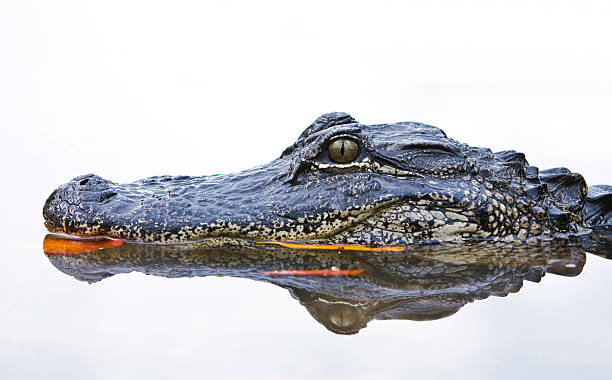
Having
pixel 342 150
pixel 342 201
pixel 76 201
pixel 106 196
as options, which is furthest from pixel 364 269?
pixel 76 201

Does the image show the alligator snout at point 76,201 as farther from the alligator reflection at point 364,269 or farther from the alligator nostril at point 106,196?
the alligator reflection at point 364,269

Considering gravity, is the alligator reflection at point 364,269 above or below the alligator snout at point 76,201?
below

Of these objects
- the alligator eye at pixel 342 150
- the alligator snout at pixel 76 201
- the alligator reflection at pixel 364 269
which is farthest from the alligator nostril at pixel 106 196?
the alligator eye at pixel 342 150

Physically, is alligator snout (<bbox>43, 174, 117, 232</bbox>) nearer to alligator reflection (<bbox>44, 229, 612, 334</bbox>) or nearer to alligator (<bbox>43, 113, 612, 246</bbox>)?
alligator (<bbox>43, 113, 612, 246</bbox>)

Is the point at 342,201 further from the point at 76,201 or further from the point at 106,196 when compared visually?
the point at 76,201

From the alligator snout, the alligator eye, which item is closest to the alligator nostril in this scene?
the alligator snout

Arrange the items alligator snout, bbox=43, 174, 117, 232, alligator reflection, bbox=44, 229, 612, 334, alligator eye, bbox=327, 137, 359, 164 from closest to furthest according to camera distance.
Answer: alligator reflection, bbox=44, 229, 612, 334 → alligator snout, bbox=43, 174, 117, 232 → alligator eye, bbox=327, 137, 359, 164

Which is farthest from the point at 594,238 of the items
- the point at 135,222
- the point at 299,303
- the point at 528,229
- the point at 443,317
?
the point at 135,222
